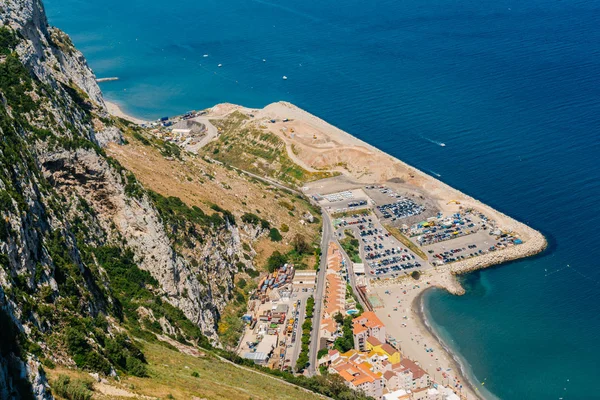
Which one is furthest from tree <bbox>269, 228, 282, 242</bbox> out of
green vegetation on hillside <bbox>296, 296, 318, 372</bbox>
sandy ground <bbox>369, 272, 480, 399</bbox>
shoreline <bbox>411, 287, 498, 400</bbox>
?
shoreline <bbox>411, 287, 498, 400</bbox>

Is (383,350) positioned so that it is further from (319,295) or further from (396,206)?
(396,206)

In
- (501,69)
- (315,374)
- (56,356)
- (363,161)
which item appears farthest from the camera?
(501,69)

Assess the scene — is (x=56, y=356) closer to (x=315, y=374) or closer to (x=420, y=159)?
(x=315, y=374)

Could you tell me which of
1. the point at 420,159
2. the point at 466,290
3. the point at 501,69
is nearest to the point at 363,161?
the point at 420,159

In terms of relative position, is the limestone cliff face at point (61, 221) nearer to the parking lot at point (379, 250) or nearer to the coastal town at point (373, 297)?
the coastal town at point (373, 297)

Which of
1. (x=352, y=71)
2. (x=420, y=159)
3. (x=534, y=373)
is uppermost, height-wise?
(x=352, y=71)
